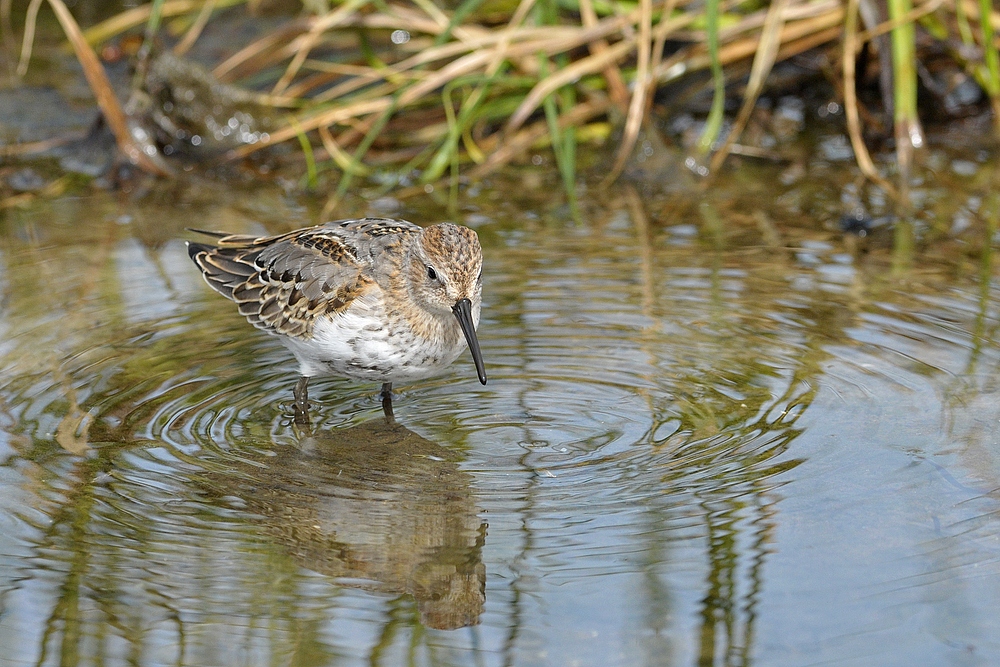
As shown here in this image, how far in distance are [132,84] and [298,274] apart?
3.98 metres

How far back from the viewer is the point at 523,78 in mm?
8383

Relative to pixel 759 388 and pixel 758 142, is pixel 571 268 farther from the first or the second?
pixel 758 142

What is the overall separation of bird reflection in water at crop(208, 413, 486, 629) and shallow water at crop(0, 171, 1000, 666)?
0.04ft

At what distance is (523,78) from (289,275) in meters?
3.24

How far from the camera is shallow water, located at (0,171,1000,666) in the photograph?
3615mm

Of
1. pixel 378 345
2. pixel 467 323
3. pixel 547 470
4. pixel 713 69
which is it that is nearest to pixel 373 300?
pixel 378 345

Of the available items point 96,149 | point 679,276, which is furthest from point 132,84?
point 679,276

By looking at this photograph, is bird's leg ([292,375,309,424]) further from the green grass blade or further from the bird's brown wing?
the green grass blade

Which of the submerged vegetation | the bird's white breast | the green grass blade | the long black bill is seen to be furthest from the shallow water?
the submerged vegetation

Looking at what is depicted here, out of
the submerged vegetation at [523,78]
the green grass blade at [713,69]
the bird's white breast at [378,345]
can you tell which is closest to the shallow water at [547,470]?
the bird's white breast at [378,345]

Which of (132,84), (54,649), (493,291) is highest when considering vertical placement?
(132,84)

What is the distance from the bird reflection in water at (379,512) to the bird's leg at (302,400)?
5.4 inches

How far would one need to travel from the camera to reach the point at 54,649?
11.8ft

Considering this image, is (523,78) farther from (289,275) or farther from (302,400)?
(302,400)
